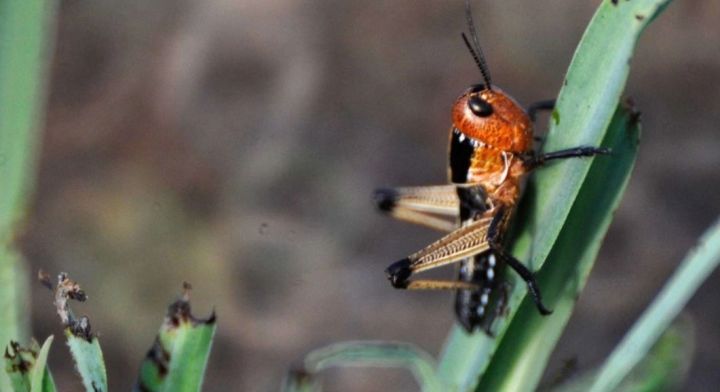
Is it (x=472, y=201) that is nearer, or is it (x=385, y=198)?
(x=472, y=201)

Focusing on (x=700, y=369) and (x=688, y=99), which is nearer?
(x=700, y=369)

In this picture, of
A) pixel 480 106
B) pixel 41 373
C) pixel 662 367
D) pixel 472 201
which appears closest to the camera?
pixel 41 373

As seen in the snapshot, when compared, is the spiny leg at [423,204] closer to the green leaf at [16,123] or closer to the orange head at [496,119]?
the orange head at [496,119]

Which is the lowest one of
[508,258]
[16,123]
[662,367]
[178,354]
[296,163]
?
[296,163]

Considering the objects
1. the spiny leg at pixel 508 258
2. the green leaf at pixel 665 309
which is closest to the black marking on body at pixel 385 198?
the spiny leg at pixel 508 258

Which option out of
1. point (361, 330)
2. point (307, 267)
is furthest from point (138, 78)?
point (361, 330)

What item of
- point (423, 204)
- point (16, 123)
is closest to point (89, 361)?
point (16, 123)

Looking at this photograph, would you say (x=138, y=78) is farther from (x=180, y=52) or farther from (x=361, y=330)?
(x=361, y=330)

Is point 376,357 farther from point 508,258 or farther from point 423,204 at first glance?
point 423,204

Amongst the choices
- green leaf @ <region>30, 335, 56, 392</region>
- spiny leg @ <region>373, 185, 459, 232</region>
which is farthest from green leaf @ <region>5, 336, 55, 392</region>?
spiny leg @ <region>373, 185, 459, 232</region>
